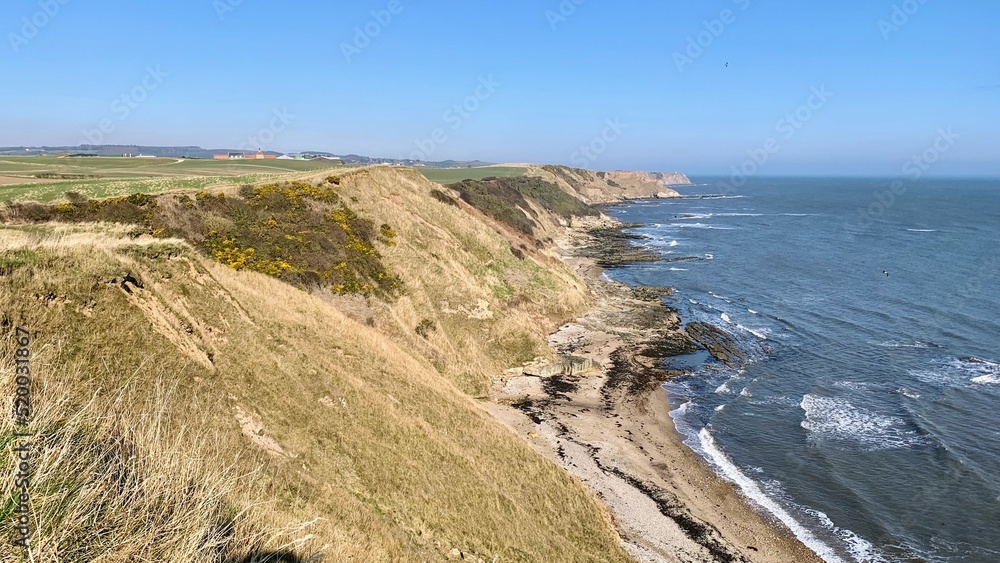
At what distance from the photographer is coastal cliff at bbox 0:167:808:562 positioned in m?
7.91

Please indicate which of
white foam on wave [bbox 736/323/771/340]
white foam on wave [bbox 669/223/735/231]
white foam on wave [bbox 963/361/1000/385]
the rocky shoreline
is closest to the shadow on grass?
the rocky shoreline

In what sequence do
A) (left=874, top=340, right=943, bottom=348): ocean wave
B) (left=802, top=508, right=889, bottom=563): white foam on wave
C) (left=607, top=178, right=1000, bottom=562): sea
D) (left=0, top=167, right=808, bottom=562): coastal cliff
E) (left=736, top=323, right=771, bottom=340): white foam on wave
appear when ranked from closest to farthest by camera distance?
(left=0, top=167, right=808, bottom=562): coastal cliff < (left=802, top=508, right=889, bottom=563): white foam on wave < (left=607, top=178, right=1000, bottom=562): sea < (left=874, top=340, right=943, bottom=348): ocean wave < (left=736, top=323, right=771, bottom=340): white foam on wave

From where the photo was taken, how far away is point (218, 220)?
36656mm

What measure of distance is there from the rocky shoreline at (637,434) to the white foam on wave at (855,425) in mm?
8593

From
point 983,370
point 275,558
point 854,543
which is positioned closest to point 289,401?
point 275,558

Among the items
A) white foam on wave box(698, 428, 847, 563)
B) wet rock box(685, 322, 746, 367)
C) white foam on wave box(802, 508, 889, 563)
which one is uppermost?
wet rock box(685, 322, 746, 367)

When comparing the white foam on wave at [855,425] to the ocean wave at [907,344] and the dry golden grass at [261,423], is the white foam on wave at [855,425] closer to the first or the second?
the ocean wave at [907,344]

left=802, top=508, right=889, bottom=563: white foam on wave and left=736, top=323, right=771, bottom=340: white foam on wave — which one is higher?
left=736, top=323, right=771, bottom=340: white foam on wave

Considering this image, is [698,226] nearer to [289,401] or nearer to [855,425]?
[855,425]

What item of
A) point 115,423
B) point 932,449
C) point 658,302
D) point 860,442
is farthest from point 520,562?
point 658,302

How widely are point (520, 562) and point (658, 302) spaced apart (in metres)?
46.7

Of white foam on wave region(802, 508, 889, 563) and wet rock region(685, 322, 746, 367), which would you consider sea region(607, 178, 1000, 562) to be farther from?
wet rock region(685, 322, 746, 367)

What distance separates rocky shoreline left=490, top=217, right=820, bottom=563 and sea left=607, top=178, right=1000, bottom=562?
5.13ft

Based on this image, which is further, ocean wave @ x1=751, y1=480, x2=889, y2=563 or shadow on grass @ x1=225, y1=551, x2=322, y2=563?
ocean wave @ x1=751, y1=480, x2=889, y2=563
